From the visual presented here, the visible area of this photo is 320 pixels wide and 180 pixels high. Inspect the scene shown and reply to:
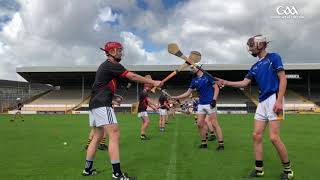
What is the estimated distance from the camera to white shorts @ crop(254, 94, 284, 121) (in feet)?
23.9

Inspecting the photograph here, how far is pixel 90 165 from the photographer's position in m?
7.83

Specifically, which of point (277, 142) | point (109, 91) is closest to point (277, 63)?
point (277, 142)

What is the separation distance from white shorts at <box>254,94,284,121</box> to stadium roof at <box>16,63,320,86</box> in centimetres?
4653

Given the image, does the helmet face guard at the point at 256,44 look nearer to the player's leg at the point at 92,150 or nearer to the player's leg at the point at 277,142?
the player's leg at the point at 277,142

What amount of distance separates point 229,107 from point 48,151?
49.3 meters

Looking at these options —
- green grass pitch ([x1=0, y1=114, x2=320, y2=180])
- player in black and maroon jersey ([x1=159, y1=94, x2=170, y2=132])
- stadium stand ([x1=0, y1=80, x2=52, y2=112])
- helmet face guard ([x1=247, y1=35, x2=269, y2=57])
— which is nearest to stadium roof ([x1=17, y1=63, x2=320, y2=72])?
stadium stand ([x1=0, y1=80, x2=52, y2=112])

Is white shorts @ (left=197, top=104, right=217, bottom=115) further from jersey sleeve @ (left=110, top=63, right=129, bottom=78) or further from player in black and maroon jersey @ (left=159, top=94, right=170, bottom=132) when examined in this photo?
player in black and maroon jersey @ (left=159, top=94, right=170, bottom=132)

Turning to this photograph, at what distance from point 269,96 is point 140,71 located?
2158 inches

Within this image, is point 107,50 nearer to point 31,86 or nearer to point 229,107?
point 229,107

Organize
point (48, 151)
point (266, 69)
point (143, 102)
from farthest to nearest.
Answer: point (143, 102)
point (48, 151)
point (266, 69)

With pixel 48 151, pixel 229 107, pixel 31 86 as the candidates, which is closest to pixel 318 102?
pixel 229 107

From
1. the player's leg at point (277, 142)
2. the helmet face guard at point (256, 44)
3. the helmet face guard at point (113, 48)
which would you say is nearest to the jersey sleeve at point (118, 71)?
the helmet face guard at point (113, 48)

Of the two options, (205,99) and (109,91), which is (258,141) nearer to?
(109,91)

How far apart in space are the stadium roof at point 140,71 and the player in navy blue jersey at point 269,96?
46.4m
